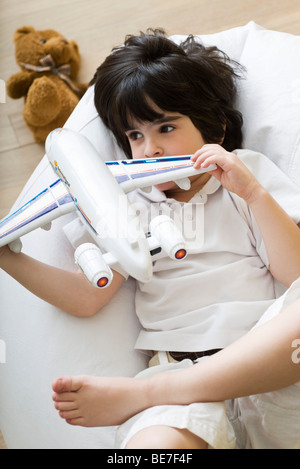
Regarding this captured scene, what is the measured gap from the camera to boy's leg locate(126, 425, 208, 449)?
2.58 ft

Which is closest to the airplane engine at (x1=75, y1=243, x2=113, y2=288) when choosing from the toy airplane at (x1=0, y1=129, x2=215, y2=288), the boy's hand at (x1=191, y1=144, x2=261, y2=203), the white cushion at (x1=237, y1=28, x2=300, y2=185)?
the toy airplane at (x1=0, y1=129, x2=215, y2=288)

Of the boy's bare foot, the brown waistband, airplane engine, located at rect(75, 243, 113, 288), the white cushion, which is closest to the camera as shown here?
airplane engine, located at rect(75, 243, 113, 288)

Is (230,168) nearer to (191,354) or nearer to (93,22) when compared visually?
(191,354)

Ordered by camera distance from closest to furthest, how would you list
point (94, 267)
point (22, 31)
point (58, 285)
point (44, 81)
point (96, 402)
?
point (94, 267), point (96, 402), point (58, 285), point (44, 81), point (22, 31)

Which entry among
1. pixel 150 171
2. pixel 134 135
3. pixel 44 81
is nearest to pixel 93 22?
pixel 44 81

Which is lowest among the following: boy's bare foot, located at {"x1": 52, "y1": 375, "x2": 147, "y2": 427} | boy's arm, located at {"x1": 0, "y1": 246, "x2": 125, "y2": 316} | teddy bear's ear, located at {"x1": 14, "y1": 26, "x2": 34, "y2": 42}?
boy's bare foot, located at {"x1": 52, "y1": 375, "x2": 147, "y2": 427}

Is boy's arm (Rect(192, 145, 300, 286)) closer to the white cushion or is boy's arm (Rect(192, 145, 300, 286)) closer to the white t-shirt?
the white t-shirt

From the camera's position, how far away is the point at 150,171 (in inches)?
36.5

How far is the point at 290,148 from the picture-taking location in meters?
1.11

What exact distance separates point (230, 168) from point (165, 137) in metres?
0.15

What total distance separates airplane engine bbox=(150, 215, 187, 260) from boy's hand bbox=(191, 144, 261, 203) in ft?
0.59

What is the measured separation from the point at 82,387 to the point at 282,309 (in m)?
0.32

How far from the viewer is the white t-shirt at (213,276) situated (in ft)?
3.25
